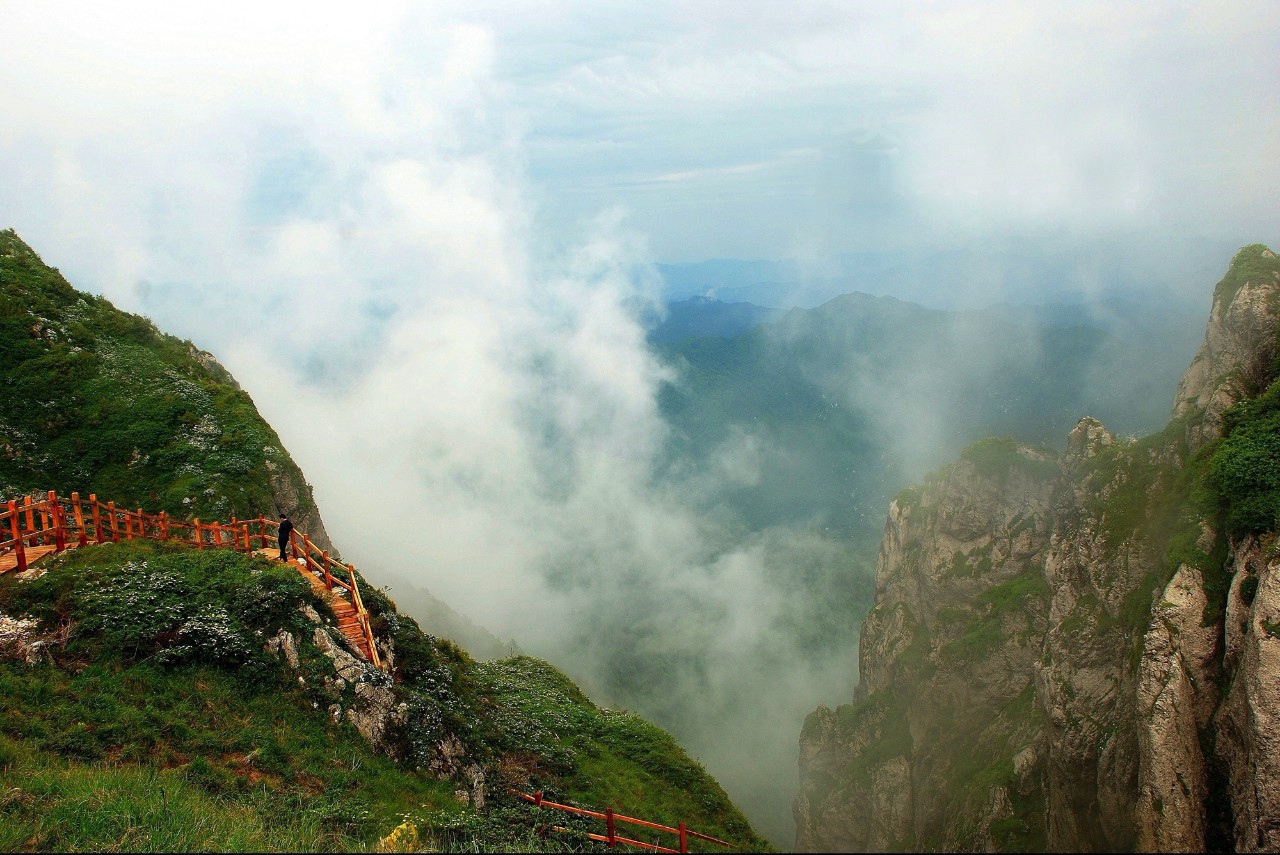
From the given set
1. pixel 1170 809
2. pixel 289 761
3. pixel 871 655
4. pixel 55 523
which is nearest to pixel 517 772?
pixel 289 761

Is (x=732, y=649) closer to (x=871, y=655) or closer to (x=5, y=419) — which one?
(x=871, y=655)

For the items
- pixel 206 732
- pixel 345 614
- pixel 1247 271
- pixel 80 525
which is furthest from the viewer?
pixel 1247 271

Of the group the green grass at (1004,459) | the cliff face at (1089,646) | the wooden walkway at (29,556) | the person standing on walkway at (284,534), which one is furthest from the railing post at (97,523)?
the green grass at (1004,459)

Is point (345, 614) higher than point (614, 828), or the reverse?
point (345, 614)

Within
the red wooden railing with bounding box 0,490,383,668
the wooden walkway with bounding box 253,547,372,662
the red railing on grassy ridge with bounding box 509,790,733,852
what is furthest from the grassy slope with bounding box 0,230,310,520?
the red railing on grassy ridge with bounding box 509,790,733,852

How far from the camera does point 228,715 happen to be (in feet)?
58.3

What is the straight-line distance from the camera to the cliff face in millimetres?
21484

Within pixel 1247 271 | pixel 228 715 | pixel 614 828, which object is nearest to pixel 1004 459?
pixel 1247 271

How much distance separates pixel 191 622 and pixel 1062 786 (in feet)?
112

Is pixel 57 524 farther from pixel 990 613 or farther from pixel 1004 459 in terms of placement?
pixel 1004 459

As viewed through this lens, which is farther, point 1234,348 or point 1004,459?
point 1004,459

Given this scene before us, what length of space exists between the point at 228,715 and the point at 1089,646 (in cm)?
3520

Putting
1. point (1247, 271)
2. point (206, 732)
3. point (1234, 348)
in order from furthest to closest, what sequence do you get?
point (1247, 271), point (1234, 348), point (206, 732)

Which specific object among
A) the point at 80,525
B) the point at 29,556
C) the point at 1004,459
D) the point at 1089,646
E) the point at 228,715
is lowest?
the point at 228,715
